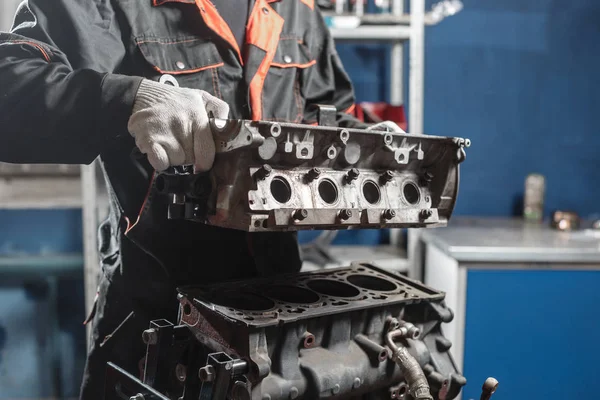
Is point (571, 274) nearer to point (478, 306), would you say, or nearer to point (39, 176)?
point (478, 306)

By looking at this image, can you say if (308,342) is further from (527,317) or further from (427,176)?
(527,317)

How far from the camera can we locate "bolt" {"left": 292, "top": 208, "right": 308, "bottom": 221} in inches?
34.2

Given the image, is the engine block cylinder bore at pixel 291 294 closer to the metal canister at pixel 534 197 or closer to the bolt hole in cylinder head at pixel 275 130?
the bolt hole in cylinder head at pixel 275 130

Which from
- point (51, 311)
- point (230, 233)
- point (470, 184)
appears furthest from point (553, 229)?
point (51, 311)

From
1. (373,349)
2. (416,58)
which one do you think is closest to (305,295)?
(373,349)

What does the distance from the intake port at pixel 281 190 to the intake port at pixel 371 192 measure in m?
0.18

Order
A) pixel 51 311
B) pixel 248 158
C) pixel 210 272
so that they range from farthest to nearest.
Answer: pixel 51 311
pixel 210 272
pixel 248 158

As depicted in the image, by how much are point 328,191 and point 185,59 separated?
442mm

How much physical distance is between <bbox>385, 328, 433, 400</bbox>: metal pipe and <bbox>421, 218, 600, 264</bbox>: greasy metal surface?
103 cm

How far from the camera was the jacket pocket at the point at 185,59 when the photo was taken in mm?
1115

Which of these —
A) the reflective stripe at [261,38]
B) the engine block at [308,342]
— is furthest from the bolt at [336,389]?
the reflective stripe at [261,38]

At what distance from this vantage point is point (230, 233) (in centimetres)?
123

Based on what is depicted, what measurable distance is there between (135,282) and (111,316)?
114 millimetres

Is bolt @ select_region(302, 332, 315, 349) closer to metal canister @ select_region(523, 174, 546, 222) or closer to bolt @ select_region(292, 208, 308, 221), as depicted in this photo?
bolt @ select_region(292, 208, 308, 221)
